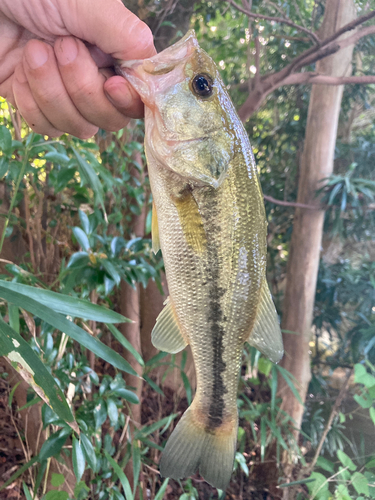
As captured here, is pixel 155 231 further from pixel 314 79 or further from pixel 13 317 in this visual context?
pixel 314 79

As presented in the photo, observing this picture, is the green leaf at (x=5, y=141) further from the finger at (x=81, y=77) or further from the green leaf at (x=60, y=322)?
the green leaf at (x=60, y=322)

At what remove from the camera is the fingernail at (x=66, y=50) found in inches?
22.6

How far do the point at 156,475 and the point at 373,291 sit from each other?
153 cm

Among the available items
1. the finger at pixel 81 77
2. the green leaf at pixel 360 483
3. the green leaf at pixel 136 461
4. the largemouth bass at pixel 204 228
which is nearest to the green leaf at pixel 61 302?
the largemouth bass at pixel 204 228

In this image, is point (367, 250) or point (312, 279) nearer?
point (312, 279)

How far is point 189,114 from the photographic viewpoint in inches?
22.5

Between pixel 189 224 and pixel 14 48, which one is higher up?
pixel 14 48

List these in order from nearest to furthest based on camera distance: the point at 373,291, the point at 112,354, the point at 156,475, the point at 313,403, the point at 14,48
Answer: the point at 112,354, the point at 14,48, the point at 156,475, the point at 373,291, the point at 313,403

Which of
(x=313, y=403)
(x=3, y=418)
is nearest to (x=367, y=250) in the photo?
(x=313, y=403)

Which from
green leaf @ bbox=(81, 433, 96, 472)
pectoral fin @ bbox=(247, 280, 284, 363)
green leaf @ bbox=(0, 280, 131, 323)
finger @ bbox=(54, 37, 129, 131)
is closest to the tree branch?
finger @ bbox=(54, 37, 129, 131)

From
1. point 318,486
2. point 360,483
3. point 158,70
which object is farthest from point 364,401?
point 158,70

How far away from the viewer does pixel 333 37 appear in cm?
121

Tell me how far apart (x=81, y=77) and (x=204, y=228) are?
1.22ft

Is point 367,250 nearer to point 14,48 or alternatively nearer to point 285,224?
point 285,224
